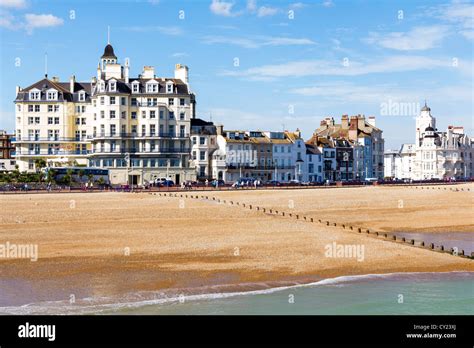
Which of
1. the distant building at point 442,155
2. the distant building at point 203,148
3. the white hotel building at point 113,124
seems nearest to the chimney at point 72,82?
the white hotel building at point 113,124

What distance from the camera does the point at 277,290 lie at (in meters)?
20.1

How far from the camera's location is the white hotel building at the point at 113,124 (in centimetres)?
7688

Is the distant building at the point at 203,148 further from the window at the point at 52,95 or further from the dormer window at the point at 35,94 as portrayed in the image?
the dormer window at the point at 35,94

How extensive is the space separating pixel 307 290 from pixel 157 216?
17.7 m

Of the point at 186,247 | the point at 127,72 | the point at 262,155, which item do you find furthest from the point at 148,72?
the point at 186,247

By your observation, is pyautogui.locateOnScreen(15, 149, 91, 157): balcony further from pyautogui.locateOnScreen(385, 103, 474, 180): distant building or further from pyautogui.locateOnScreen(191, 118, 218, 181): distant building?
pyautogui.locateOnScreen(385, 103, 474, 180): distant building

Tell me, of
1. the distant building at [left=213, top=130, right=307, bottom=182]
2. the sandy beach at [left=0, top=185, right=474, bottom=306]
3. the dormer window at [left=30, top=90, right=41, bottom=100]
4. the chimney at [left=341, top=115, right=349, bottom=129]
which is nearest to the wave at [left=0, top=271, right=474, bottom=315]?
the sandy beach at [left=0, top=185, right=474, bottom=306]

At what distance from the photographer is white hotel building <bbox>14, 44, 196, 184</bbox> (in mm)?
76875

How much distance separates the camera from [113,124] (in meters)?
77.2

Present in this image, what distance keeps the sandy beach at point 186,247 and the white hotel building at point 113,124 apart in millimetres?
31821

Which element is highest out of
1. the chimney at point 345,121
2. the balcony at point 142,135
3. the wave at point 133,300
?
the chimney at point 345,121

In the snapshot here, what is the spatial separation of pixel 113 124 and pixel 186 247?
53162 mm

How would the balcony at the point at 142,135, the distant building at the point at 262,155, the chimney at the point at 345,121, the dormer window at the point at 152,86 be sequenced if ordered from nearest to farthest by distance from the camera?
the balcony at the point at 142,135 < the dormer window at the point at 152,86 < the distant building at the point at 262,155 < the chimney at the point at 345,121

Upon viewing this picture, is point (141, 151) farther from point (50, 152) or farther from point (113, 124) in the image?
point (50, 152)
